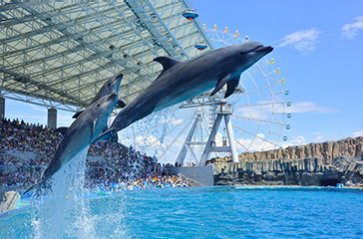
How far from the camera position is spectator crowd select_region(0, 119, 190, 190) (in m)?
17.9

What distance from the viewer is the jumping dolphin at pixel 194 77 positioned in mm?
4230

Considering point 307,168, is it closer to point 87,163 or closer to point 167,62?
point 87,163

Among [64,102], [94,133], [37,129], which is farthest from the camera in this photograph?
[64,102]

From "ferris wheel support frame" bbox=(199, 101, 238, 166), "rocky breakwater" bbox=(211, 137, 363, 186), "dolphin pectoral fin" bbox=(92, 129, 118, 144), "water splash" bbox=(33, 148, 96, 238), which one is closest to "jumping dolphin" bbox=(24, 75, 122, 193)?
"dolphin pectoral fin" bbox=(92, 129, 118, 144)

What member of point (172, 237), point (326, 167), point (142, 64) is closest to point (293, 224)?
point (172, 237)

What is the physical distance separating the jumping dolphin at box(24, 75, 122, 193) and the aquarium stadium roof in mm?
12940

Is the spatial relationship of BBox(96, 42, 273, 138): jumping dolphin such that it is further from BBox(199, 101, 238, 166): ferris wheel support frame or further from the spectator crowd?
BBox(199, 101, 238, 166): ferris wheel support frame

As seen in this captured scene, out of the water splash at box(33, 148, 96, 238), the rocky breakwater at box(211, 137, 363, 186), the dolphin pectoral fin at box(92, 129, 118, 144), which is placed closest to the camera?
the dolphin pectoral fin at box(92, 129, 118, 144)

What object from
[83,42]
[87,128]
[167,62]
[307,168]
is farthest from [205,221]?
[307,168]

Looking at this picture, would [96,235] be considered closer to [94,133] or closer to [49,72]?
[94,133]

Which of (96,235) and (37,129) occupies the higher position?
(37,129)

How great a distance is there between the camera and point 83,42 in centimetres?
2200

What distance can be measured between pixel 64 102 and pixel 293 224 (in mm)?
27629

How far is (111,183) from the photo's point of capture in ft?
78.6
